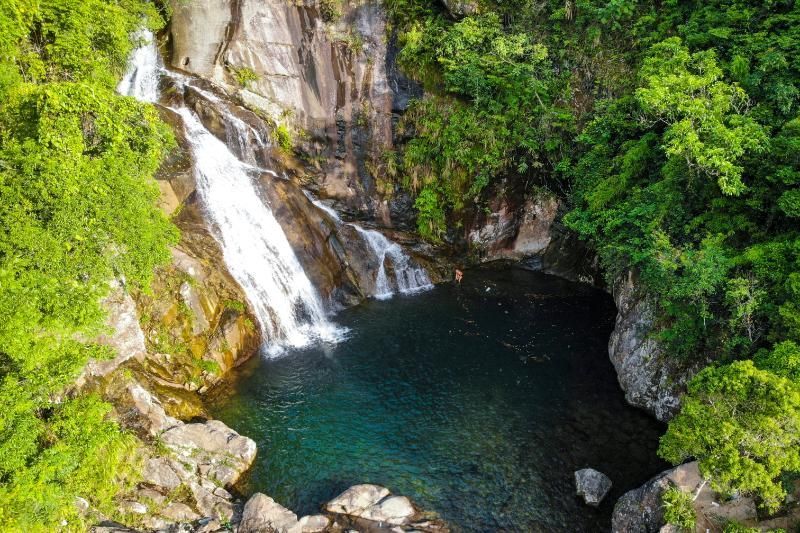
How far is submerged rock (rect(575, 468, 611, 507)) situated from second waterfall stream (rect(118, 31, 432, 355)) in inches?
505

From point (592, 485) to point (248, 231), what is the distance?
18884 mm

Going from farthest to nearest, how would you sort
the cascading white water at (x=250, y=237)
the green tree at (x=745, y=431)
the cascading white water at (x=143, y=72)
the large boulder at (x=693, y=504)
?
the cascading white water at (x=143, y=72), the cascading white water at (x=250, y=237), the large boulder at (x=693, y=504), the green tree at (x=745, y=431)

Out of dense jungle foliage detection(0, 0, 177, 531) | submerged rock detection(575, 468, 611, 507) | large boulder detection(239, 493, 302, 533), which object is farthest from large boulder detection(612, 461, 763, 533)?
dense jungle foliage detection(0, 0, 177, 531)

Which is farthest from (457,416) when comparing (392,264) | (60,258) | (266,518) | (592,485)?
(60,258)

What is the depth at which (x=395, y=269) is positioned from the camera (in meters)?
29.6

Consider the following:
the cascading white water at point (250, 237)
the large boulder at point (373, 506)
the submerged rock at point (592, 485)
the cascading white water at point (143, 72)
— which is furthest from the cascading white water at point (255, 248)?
the submerged rock at point (592, 485)

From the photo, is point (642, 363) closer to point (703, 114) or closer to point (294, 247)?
point (703, 114)

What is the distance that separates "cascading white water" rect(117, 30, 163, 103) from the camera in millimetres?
25562

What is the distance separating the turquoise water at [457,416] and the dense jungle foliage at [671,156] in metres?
4.12

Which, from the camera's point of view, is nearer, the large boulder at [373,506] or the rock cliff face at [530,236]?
the large boulder at [373,506]

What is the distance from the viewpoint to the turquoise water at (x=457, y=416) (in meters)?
15.7

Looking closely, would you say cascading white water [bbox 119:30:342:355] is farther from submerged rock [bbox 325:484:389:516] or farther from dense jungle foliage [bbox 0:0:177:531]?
submerged rock [bbox 325:484:389:516]

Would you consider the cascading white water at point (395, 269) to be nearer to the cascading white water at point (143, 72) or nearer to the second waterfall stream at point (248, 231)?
the second waterfall stream at point (248, 231)

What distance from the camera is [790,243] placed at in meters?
15.5
